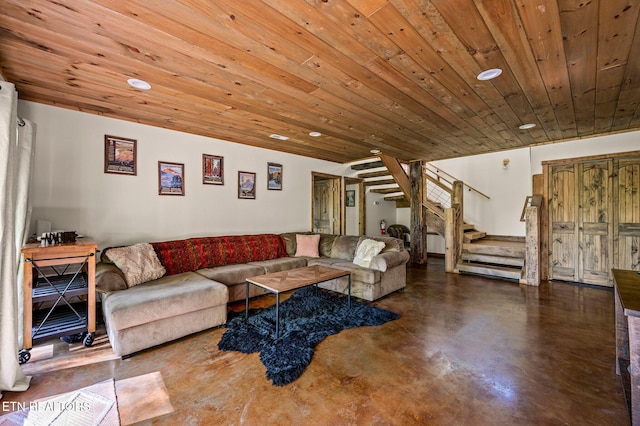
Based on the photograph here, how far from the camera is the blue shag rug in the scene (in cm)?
209

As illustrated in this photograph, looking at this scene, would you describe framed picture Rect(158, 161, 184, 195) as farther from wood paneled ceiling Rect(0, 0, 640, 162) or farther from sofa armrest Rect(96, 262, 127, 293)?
sofa armrest Rect(96, 262, 127, 293)

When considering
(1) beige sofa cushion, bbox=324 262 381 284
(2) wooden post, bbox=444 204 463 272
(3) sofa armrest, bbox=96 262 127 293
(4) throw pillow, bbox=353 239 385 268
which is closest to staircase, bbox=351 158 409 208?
(2) wooden post, bbox=444 204 463 272

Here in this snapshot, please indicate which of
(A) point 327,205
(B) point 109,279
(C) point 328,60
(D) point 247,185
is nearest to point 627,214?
(C) point 328,60

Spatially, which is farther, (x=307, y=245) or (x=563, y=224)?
(x=307, y=245)

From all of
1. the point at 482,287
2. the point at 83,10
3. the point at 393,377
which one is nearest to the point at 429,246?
the point at 482,287

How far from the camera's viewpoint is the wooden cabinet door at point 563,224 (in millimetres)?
4453

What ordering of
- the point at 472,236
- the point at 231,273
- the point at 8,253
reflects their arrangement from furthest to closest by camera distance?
the point at 472,236 → the point at 231,273 → the point at 8,253

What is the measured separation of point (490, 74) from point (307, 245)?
3.45 m

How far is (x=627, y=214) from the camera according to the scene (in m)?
4.00

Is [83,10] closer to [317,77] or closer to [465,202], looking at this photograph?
[317,77]

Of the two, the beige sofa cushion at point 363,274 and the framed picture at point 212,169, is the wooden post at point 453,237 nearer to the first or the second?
the beige sofa cushion at point 363,274

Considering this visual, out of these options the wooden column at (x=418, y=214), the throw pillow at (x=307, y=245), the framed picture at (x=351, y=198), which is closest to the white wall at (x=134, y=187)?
the throw pillow at (x=307, y=245)

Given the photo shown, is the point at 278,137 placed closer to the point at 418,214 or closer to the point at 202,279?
the point at 202,279

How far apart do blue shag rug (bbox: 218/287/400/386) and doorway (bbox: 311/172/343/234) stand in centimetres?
284
